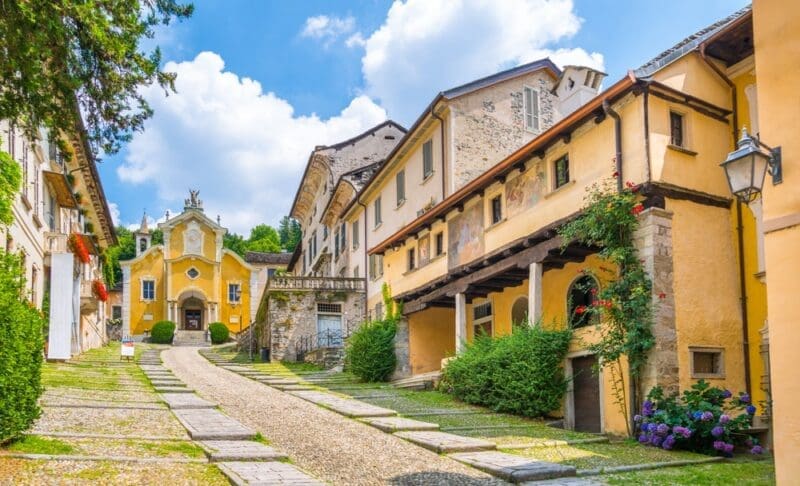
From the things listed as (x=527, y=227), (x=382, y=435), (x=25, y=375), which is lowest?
(x=382, y=435)

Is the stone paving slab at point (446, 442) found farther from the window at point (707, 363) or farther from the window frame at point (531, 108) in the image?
the window frame at point (531, 108)

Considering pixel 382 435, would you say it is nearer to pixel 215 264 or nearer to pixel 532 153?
pixel 532 153

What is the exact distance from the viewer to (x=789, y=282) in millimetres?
6961

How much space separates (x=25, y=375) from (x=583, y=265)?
38.4ft

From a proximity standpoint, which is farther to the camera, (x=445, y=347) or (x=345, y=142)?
(x=345, y=142)

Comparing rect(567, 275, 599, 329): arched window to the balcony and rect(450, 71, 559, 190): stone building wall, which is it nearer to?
rect(450, 71, 559, 190): stone building wall

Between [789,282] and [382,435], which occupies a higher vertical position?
[789,282]

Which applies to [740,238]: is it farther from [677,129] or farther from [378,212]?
[378,212]

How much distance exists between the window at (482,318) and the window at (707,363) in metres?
8.42

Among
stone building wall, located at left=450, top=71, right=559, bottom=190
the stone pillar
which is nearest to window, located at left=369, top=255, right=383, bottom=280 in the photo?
stone building wall, located at left=450, top=71, right=559, bottom=190

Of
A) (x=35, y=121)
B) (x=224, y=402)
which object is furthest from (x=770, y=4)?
(x=224, y=402)

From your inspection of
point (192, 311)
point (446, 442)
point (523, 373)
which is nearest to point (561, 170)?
point (523, 373)

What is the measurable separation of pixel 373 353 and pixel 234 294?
38780mm

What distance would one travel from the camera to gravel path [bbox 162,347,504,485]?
9086mm
